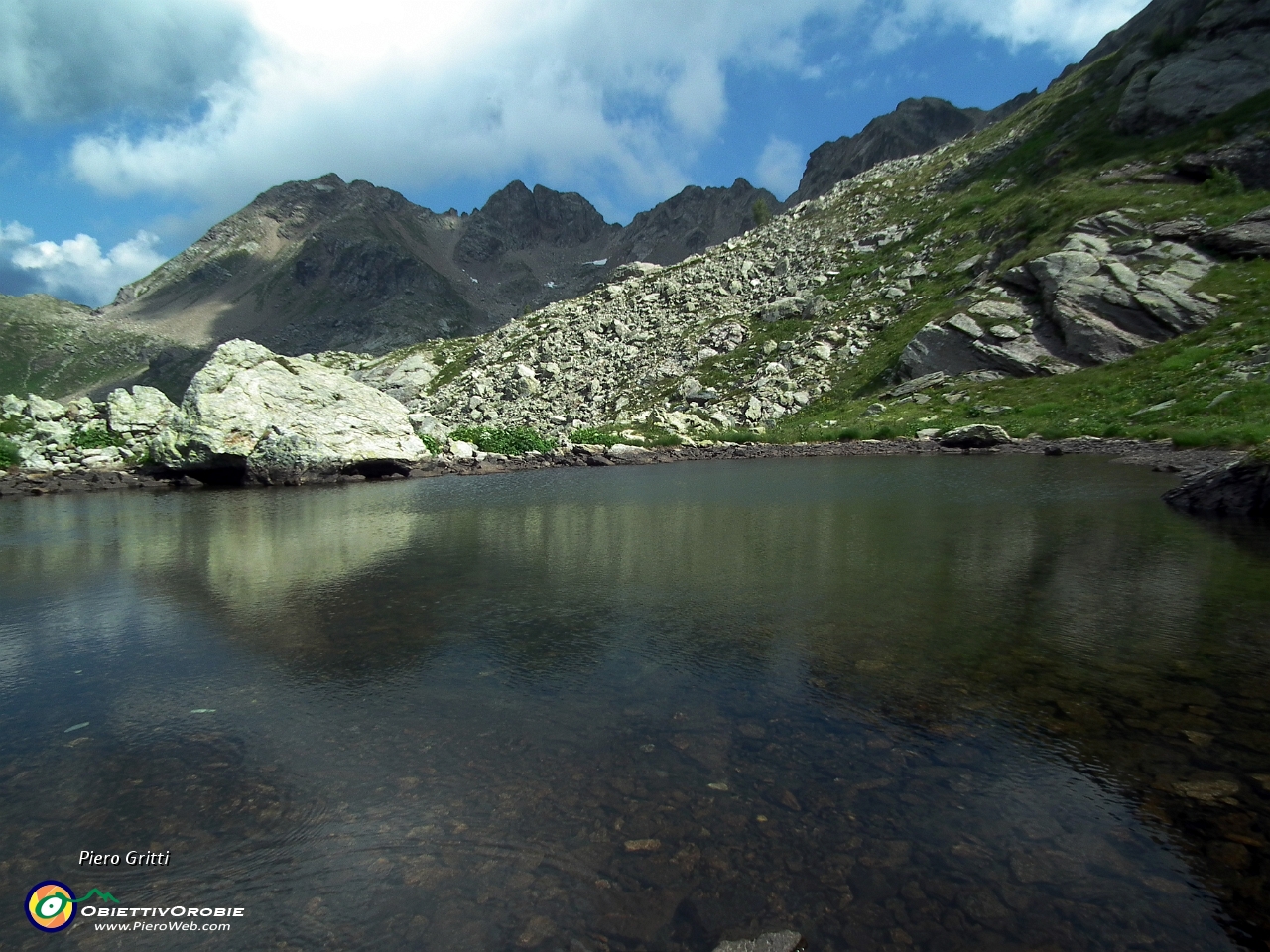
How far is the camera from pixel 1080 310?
5994cm

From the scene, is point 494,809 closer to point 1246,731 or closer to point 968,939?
point 968,939

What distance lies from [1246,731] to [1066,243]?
75.4 metres

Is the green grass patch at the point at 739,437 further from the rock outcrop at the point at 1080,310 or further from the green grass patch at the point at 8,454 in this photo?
the green grass patch at the point at 8,454

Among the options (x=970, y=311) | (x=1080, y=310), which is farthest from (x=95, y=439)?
(x=1080, y=310)

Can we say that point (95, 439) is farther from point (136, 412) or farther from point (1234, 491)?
point (1234, 491)

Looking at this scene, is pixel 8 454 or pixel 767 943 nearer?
pixel 767 943

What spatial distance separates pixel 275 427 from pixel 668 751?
5094cm

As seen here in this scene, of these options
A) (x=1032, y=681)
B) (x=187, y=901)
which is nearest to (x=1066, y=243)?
(x=1032, y=681)

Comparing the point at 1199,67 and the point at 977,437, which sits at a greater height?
the point at 1199,67

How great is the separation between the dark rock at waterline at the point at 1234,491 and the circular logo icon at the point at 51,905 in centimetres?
2876

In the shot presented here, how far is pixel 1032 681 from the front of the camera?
29.3 ft

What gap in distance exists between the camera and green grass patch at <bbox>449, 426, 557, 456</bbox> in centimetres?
6444

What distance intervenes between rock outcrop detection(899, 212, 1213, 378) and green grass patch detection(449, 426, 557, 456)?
42748 millimetres

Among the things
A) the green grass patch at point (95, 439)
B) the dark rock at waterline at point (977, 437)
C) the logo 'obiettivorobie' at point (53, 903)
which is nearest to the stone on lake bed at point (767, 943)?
the logo 'obiettivorobie' at point (53, 903)
